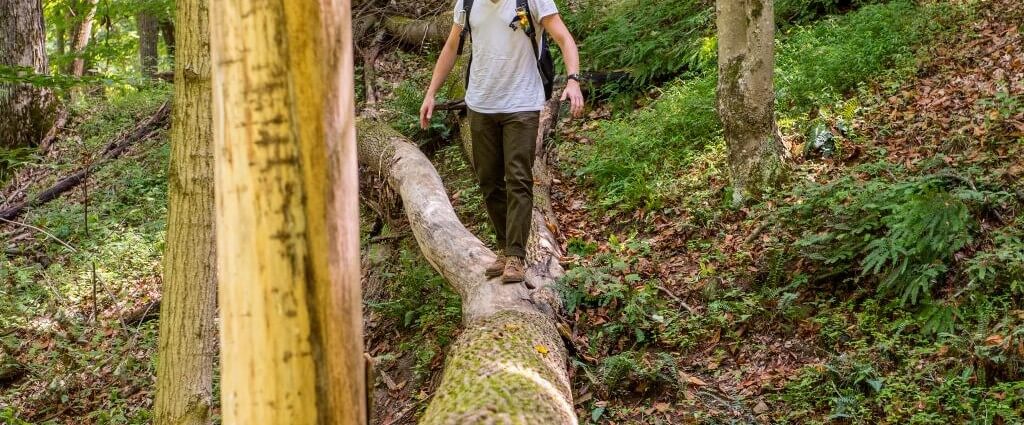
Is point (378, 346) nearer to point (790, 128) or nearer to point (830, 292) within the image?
point (830, 292)

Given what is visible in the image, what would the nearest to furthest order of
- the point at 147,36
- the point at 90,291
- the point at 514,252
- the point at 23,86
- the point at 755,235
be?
the point at 514,252 → the point at 755,235 → the point at 90,291 → the point at 23,86 → the point at 147,36

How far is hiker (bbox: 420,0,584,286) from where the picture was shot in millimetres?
5000

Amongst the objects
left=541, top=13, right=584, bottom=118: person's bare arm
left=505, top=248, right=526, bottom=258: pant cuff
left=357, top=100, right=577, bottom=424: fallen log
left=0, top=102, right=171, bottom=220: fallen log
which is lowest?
left=0, top=102, right=171, bottom=220: fallen log

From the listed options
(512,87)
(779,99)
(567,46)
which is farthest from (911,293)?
(779,99)

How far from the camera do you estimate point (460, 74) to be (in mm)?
9867

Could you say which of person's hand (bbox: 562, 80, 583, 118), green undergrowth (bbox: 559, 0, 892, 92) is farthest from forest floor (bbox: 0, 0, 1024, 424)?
person's hand (bbox: 562, 80, 583, 118)

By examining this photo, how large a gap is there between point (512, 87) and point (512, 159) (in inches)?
19.7

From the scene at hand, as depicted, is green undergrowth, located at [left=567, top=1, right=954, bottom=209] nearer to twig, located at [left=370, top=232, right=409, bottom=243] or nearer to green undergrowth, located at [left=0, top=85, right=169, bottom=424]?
twig, located at [left=370, top=232, right=409, bottom=243]

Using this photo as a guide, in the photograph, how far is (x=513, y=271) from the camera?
526cm

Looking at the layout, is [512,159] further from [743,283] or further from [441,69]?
[743,283]

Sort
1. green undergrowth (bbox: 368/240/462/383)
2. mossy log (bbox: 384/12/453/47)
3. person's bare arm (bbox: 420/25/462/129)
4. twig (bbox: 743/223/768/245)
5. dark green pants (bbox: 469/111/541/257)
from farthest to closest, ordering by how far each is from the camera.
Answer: mossy log (bbox: 384/12/453/47), twig (bbox: 743/223/768/245), green undergrowth (bbox: 368/240/462/383), person's bare arm (bbox: 420/25/462/129), dark green pants (bbox: 469/111/541/257)

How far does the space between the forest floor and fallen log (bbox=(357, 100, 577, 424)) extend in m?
0.32

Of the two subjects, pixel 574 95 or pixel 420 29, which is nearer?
pixel 574 95

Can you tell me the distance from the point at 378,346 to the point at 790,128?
4411 millimetres
